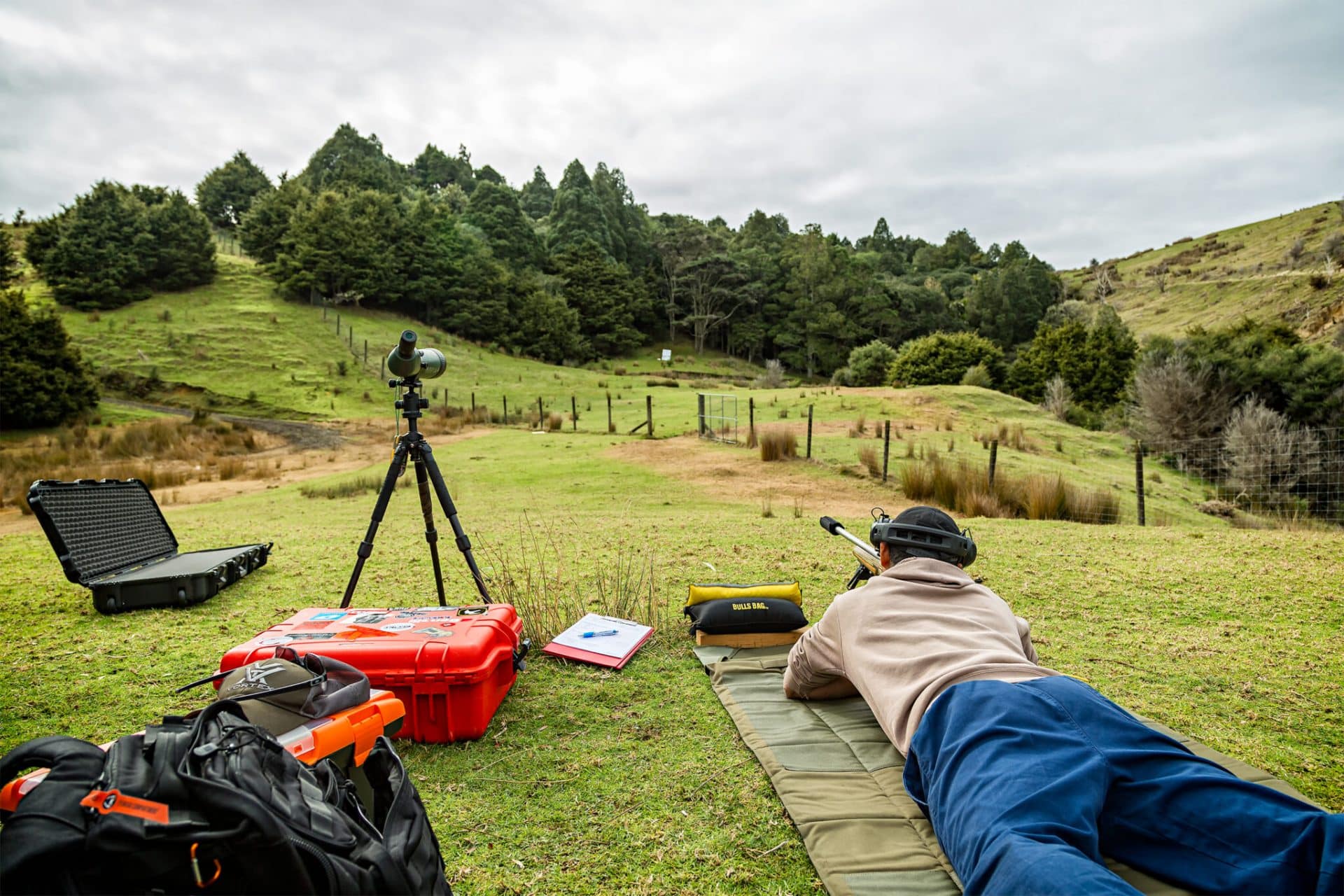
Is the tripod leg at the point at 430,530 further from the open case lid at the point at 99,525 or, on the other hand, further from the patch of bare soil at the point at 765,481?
the patch of bare soil at the point at 765,481

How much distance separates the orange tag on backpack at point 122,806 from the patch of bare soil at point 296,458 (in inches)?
241

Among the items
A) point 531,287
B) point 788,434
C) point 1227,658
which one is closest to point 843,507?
point 788,434

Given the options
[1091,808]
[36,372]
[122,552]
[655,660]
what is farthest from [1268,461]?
[36,372]

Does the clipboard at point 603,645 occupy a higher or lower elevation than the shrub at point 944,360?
lower

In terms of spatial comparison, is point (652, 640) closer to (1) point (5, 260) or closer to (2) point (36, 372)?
(2) point (36, 372)

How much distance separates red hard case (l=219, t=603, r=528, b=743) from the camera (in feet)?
9.39

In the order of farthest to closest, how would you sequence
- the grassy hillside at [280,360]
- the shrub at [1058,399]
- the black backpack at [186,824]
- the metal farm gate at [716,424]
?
the grassy hillside at [280,360] < the shrub at [1058,399] < the metal farm gate at [716,424] < the black backpack at [186,824]

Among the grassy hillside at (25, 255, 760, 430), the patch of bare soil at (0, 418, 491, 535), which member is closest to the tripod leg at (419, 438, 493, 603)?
the patch of bare soil at (0, 418, 491, 535)

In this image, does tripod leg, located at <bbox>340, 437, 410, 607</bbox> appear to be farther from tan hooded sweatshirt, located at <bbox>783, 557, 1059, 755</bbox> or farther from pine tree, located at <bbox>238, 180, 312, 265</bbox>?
pine tree, located at <bbox>238, 180, 312, 265</bbox>

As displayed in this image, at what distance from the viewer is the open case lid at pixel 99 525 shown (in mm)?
4359

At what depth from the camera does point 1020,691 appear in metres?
2.10

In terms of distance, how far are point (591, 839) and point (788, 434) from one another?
40.4 ft

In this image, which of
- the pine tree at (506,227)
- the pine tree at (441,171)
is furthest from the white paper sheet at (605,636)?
the pine tree at (441,171)

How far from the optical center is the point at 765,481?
12047 millimetres
